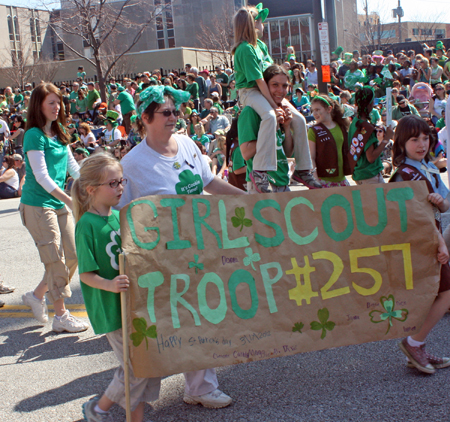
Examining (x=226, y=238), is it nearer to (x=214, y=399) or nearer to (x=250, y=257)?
(x=250, y=257)

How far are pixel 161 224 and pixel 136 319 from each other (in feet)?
1.66

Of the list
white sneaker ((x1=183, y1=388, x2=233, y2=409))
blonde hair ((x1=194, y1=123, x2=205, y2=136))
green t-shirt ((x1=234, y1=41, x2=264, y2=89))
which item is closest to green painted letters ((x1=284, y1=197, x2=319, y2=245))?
white sneaker ((x1=183, y1=388, x2=233, y2=409))

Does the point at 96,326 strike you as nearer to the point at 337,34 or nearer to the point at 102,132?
the point at 102,132

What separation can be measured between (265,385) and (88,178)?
1.68 meters

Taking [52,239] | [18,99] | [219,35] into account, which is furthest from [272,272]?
[219,35]

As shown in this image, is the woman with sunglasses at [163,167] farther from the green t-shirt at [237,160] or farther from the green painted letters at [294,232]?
the green t-shirt at [237,160]

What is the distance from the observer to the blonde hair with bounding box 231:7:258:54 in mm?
4441

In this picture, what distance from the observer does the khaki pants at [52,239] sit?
4438 mm

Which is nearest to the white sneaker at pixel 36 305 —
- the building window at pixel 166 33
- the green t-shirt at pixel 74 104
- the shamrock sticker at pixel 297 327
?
the shamrock sticker at pixel 297 327

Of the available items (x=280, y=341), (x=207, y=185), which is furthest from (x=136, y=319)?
(x=207, y=185)

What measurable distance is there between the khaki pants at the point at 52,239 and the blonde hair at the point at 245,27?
2095mm

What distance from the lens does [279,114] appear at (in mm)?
4391

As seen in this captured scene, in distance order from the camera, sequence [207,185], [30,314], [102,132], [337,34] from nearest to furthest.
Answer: [207,185], [30,314], [102,132], [337,34]

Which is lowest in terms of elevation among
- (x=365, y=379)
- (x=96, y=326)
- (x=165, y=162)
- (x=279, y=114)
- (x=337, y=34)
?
(x=365, y=379)
